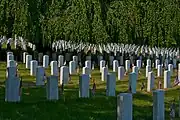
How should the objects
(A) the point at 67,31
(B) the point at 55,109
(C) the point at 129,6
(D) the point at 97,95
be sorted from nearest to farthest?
1. (B) the point at 55,109
2. (D) the point at 97,95
3. (A) the point at 67,31
4. (C) the point at 129,6

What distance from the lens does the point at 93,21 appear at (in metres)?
18.8

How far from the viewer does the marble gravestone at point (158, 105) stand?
8148 millimetres

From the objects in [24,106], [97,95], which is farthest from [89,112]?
[97,95]

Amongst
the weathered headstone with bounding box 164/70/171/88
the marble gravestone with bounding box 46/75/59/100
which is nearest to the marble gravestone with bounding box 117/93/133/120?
the marble gravestone with bounding box 46/75/59/100

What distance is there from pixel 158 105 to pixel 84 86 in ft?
7.28

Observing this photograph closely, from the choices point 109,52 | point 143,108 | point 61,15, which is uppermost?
point 61,15

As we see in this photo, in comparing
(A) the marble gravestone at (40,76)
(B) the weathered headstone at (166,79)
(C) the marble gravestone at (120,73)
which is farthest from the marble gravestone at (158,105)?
(C) the marble gravestone at (120,73)

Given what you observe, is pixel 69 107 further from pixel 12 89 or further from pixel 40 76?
pixel 40 76

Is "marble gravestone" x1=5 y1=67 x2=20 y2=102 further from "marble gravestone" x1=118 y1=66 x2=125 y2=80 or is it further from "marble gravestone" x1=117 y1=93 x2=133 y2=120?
"marble gravestone" x1=118 y1=66 x2=125 y2=80

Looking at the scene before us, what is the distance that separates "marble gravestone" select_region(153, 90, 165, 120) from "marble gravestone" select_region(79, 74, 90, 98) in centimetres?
207

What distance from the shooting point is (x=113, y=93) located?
11.0 m

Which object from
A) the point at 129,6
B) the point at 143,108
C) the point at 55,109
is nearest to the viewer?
the point at 55,109

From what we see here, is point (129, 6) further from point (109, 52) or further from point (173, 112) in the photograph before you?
point (173, 112)

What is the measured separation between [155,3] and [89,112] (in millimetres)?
13228
